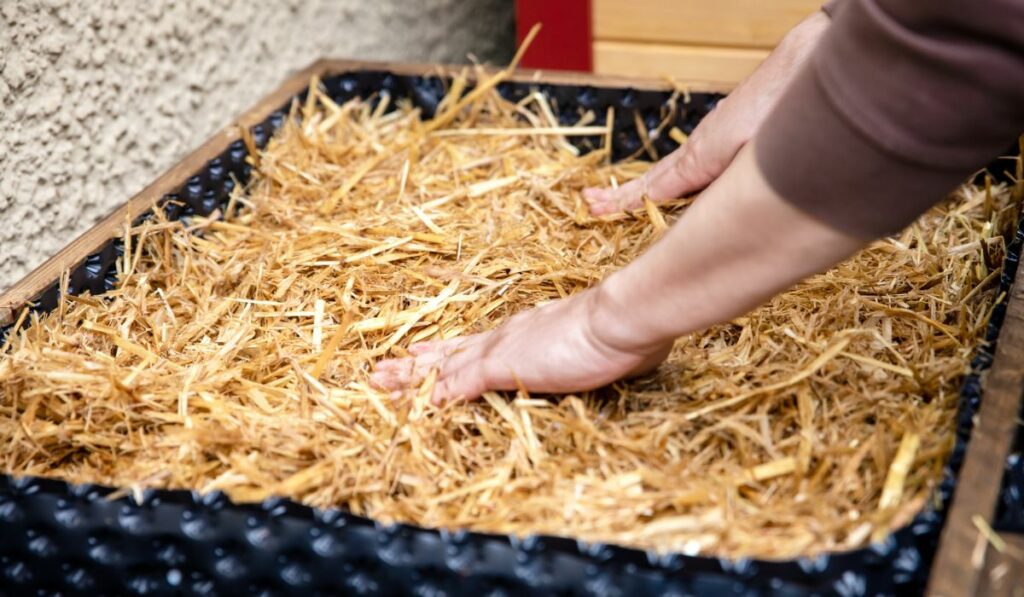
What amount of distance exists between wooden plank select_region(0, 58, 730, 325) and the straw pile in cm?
4

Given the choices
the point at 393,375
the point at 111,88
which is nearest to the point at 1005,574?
the point at 393,375

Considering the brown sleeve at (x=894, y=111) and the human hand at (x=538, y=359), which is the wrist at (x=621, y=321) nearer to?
the human hand at (x=538, y=359)

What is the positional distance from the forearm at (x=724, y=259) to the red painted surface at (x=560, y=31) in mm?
1187

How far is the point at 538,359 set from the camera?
36.4 inches

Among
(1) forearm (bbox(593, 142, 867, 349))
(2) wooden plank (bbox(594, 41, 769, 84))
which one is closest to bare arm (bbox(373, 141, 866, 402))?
(1) forearm (bbox(593, 142, 867, 349))

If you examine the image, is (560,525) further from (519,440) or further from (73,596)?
(73,596)

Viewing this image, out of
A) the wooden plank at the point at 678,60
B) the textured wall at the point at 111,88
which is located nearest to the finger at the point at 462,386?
the textured wall at the point at 111,88

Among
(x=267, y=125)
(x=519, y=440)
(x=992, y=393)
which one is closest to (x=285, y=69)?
(x=267, y=125)

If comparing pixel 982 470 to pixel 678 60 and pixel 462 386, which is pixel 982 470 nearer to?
pixel 462 386

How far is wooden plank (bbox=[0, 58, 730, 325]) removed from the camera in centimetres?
112

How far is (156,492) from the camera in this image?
0.80 metres

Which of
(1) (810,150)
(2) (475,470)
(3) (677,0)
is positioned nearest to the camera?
(1) (810,150)

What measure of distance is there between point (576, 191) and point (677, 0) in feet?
1.85

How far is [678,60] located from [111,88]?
101 cm
